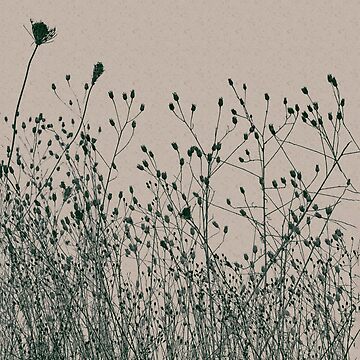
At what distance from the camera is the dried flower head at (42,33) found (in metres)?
2.87

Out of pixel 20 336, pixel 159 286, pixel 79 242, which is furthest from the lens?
pixel 20 336

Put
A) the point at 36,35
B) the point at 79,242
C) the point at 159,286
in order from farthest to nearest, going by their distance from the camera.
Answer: the point at 159,286 < the point at 79,242 < the point at 36,35

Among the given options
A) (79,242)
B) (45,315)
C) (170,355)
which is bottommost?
(170,355)

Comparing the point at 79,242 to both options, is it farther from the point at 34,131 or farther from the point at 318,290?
the point at 318,290

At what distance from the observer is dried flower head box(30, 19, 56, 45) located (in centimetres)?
287

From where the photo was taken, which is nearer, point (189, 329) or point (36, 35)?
point (36, 35)

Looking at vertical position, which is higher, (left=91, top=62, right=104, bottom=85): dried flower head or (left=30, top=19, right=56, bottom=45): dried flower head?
(left=30, top=19, right=56, bottom=45): dried flower head

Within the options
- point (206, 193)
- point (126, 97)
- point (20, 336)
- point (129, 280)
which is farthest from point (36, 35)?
point (20, 336)

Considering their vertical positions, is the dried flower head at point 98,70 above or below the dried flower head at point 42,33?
below

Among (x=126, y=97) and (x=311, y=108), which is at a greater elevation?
(x=126, y=97)

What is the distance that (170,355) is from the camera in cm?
386

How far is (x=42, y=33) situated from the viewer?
288 cm

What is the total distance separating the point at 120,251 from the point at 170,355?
0.87 meters

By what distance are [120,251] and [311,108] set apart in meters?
1.18
